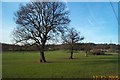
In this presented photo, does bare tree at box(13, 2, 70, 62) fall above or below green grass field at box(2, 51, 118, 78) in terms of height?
above

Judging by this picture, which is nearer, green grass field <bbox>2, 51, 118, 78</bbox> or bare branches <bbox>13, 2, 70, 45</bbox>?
green grass field <bbox>2, 51, 118, 78</bbox>

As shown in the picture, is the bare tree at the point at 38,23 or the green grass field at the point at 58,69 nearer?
the green grass field at the point at 58,69

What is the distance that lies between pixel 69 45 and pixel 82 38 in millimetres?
Result: 2857

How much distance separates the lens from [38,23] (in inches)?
1259

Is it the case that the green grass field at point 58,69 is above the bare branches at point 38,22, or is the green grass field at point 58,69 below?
below

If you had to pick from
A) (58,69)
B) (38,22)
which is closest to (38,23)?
(38,22)

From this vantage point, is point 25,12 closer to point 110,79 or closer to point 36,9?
point 36,9

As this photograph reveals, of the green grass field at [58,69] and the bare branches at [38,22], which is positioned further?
the bare branches at [38,22]

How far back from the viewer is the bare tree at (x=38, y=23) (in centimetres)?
3152

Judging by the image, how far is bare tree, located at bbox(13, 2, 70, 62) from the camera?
31516 mm

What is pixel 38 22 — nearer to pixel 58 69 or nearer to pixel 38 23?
pixel 38 23

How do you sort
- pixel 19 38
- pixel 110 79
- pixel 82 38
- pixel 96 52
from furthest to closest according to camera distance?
Answer: pixel 96 52 < pixel 82 38 < pixel 19 38 < pixel 110 79

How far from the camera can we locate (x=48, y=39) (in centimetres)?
3206

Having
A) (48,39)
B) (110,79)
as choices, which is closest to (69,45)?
(48,39)
